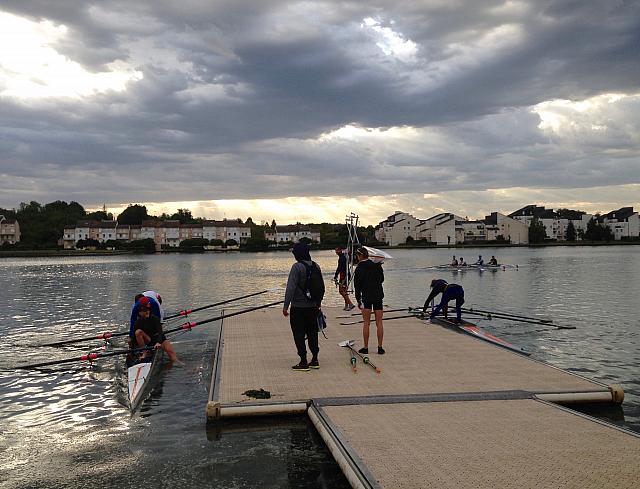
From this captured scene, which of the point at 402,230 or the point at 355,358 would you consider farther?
the point at 402,230

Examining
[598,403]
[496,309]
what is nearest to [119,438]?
[598,403]

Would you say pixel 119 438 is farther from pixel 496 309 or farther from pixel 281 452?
pixel 496 309

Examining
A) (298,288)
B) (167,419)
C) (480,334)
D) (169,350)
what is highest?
(298,288)

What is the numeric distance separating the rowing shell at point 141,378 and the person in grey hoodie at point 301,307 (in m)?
3.09

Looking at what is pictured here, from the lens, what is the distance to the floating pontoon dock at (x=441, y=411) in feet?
19.6

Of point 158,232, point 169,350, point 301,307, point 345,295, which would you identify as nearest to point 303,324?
point 301,307

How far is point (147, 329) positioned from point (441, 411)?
8.20 meters

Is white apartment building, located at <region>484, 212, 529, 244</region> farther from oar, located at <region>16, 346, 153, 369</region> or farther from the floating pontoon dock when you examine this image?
oar, located at <region>16, 346, 153, 369</region>

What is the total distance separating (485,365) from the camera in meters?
11.2

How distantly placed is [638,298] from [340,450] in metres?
28.3

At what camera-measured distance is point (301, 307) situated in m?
10.8

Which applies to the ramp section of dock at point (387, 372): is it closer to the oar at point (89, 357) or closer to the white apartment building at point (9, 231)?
the oar at point (89, 357)

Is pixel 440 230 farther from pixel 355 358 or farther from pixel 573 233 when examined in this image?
pixel 355 358

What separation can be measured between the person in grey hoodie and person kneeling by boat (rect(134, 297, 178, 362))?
428 cm
